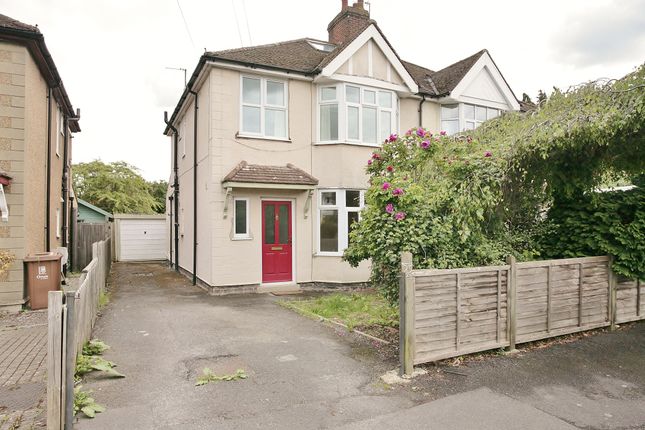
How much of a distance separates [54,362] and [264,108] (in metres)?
9.08

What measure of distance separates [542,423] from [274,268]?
8.50m

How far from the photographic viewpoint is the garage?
69.8 feet

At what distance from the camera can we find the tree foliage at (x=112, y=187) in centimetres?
→ 3691

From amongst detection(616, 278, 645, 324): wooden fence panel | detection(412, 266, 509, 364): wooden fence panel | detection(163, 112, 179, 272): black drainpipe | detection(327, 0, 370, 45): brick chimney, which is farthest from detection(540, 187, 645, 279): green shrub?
detection(163, 112, 179, 272): black drainpipe

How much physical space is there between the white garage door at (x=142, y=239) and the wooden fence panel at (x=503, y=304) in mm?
18635

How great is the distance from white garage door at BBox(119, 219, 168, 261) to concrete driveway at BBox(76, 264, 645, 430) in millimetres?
15084

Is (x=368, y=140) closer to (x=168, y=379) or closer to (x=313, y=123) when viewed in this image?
(x=313, y=123)

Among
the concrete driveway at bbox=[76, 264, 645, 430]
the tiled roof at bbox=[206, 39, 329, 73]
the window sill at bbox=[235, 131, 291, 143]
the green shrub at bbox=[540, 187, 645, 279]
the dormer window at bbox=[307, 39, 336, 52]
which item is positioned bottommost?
the concrete driveway at bbox=[76, 264, 645, 430]

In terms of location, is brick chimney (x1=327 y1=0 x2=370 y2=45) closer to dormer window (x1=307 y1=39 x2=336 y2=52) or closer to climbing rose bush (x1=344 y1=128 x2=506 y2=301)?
dormer window (x1=307 y1=39 x2=336 y2=52)

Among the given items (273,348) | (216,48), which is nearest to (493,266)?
(273,348)

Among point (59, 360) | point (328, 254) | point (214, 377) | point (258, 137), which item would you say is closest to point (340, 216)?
point (328, 254)

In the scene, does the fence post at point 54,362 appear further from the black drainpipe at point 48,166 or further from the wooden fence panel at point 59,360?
the black drainpipe at point 48,166

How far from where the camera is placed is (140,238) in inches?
854

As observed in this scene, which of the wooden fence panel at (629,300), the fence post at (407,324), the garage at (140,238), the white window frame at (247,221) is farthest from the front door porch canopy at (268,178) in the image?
the garage at (140,238)
